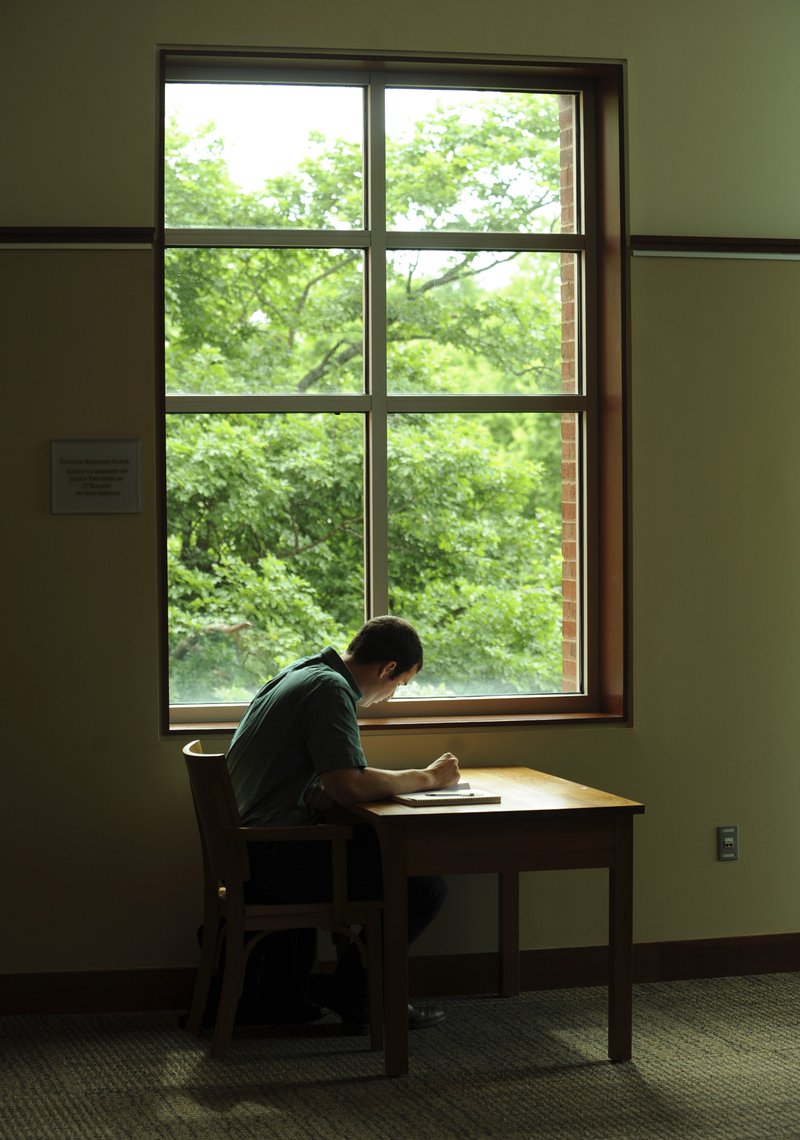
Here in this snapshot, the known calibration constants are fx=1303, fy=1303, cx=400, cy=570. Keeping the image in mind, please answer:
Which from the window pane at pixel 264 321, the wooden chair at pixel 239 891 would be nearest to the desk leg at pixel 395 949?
the wooden chair at pixel 239 891

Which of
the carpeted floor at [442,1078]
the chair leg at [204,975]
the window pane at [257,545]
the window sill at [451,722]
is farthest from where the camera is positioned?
the window pane at [257,545]

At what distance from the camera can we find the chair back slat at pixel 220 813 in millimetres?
3658

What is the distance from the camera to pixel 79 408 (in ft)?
14.0

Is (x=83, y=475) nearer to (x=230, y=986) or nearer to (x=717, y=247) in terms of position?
(x=230, y=986)

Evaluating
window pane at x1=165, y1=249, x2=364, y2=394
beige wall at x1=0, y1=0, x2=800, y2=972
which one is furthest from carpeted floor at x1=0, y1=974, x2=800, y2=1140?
window pane at x1=165, y1=249, x2=364, y2=394

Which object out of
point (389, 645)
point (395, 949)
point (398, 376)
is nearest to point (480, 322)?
point (398, 376)

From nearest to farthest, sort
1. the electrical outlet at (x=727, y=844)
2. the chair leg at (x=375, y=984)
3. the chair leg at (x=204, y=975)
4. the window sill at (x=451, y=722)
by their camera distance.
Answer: the chair leg at (x=375, y=984), the chair leg at (x=204, y=975), the window sill at (x=451, y=722), the electrical outlet at (x=727, y=844)

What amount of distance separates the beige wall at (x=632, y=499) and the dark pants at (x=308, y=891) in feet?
1.50

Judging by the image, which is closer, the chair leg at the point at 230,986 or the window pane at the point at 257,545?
the chair leg at the point at 230,986

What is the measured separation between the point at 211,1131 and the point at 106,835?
127cm

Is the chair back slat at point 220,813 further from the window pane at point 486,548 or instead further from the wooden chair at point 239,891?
the window pane at point 486,548

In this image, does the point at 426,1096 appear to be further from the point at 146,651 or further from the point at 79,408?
the point at 79,408

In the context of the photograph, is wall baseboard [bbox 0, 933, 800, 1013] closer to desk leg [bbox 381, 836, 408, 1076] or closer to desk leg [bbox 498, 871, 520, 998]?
desk leg [bbox 498, 871, 520, 998]

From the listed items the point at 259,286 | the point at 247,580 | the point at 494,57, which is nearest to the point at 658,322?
the point at 494,57
